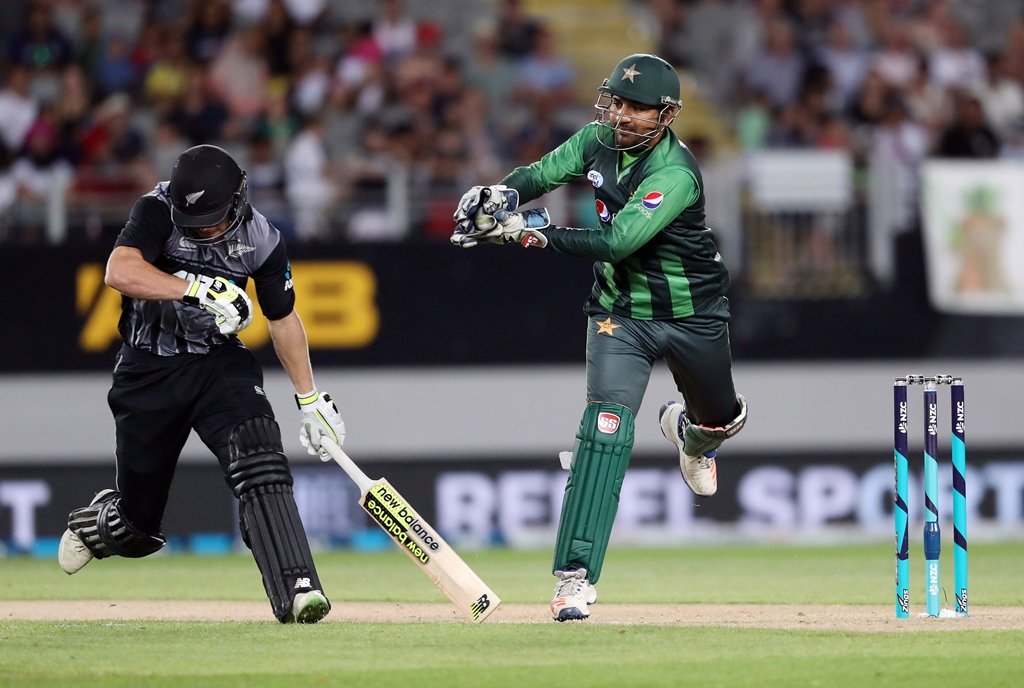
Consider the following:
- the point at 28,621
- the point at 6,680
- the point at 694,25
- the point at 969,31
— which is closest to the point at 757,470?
the point at 694,25

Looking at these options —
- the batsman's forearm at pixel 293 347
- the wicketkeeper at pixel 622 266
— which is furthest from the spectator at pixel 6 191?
the wicketkeeper at pixel 622 266

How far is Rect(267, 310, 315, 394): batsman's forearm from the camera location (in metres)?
7.00

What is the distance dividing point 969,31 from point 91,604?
10661mm

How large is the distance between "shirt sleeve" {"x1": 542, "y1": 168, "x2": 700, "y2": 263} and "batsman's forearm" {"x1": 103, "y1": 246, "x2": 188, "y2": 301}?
1.46 metres

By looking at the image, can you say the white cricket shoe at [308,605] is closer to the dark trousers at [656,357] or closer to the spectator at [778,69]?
the dark trousers at [656,357]

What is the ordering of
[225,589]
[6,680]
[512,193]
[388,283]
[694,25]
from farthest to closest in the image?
1. [694,25]
2. [388,283]
3. [225,589]
4. [512,193]
5. [6,680]

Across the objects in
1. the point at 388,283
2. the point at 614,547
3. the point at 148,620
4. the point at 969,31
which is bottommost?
the point at 614,547

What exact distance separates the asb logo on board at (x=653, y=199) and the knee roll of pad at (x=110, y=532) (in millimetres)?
2521

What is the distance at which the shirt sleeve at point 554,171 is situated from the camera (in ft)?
23.5

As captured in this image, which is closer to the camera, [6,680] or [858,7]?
[6,680]

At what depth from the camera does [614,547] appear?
12695 mm

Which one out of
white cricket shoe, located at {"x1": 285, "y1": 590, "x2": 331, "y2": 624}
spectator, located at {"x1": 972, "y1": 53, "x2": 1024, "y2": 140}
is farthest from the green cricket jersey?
spectator, located at {"x1": 972, "y1": 53, "x2": 1024, "y2": 140}

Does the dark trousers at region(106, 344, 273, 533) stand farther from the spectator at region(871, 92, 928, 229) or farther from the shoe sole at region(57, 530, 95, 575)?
the spectator at region(871, 92, 928, 229)

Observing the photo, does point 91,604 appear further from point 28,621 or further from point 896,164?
point 896,164
